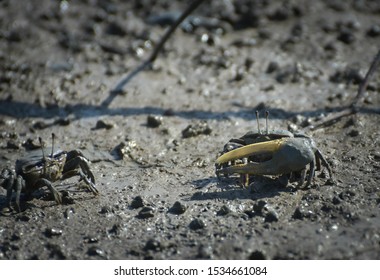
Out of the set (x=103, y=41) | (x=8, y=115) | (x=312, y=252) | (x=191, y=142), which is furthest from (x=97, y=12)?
(x=312, y=252)

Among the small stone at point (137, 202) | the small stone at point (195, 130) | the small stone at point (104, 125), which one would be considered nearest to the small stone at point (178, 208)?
the small stone at point (137, 202)

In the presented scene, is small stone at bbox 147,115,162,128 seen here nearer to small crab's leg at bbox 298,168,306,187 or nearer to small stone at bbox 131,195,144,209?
small stone at bbox 131,195,144,209

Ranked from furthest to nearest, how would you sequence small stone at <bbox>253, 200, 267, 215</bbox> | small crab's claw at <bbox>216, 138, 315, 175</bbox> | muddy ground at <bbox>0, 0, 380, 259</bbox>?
small crab's claw at <bbox>216, 138, 315, 175</bbox> → small stone at <bbox>253, 200, 267, 215</bbox> → muddy ground at <bbox>0, 0, 380, 259</bbox>

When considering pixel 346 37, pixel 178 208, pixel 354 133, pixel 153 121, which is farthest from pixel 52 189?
pixel 346 37

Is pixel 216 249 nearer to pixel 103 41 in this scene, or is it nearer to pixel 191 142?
pixel 191 142

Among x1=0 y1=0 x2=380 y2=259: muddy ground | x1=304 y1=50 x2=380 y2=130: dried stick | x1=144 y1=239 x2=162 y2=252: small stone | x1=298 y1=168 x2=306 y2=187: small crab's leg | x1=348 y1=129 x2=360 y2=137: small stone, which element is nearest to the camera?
x1=144 y1=239 x2=162 y2=252: small stone

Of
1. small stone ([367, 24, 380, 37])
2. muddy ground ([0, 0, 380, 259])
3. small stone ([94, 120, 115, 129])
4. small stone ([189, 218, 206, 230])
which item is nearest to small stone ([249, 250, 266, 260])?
muddy ground ([0, 0, 380, 259])

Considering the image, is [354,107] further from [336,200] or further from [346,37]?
[346,37]

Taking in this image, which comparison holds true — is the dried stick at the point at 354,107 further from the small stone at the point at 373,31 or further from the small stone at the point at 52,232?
the small stone at the point at 52,232
